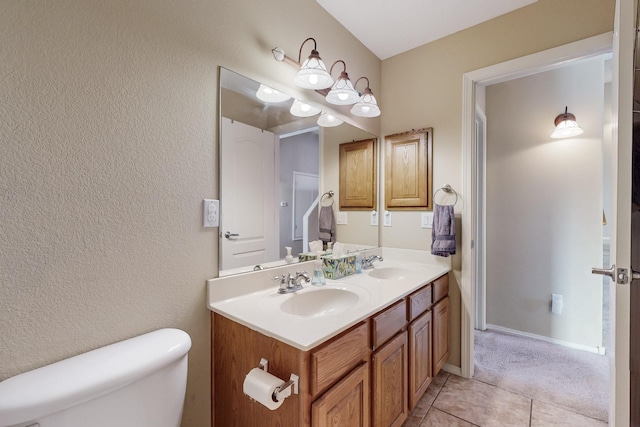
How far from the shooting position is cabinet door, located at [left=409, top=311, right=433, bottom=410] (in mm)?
1502

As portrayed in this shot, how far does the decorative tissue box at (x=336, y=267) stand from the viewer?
1.66m

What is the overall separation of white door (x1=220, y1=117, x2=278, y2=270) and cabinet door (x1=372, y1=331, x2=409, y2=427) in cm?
72

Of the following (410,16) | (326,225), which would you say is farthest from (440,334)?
(410,16)

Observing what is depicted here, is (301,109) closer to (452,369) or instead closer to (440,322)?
(440,322)

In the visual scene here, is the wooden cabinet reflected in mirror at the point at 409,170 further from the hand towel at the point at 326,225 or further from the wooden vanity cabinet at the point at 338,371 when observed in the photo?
the wooden vanity cabinet at the point at 338,371

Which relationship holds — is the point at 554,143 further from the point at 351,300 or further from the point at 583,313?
the point at 351,300

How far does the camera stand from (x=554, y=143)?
8.04 ft

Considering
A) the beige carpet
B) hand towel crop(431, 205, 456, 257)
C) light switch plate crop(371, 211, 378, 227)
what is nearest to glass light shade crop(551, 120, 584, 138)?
hand towel crop(431, 205, 456, 257)

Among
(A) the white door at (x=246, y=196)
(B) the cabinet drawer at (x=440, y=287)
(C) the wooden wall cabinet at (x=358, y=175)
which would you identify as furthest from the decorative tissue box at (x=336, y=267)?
(B) the cabinet drawer at (x=440, y=287)

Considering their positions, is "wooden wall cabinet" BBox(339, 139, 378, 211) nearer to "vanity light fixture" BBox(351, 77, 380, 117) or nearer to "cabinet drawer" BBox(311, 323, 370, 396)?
"vanity light fixture" BBox(351, 77, 380, 117)

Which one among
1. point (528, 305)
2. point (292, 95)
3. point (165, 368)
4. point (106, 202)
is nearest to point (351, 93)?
point (292, 95)

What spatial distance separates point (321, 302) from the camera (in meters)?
1.46

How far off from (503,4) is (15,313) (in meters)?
2.70

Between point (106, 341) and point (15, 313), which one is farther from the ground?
point (15, 313)
